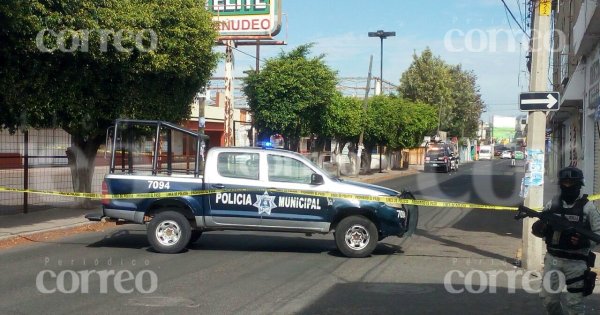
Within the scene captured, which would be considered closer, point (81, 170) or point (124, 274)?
point (124, 274)

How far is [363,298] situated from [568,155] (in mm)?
24950

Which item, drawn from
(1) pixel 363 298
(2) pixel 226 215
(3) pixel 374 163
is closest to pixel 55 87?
(2) pixel 226 215

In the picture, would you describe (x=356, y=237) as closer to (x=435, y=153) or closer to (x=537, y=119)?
(x=537, y=119)

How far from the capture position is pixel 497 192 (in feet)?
93.1

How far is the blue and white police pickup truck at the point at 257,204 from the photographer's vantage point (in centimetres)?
1104

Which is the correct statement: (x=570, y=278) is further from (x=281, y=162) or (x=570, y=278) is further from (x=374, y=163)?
(x=374, y=163)

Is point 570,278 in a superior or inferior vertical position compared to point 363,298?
superior

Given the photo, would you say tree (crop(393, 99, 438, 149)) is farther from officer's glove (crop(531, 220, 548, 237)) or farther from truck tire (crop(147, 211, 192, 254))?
officer's glove (crop(531, 220, 548, 237))

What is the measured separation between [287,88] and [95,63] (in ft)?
39.1

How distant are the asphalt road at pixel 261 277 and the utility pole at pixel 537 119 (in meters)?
0.36

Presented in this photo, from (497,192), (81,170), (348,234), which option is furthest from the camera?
(497,192)

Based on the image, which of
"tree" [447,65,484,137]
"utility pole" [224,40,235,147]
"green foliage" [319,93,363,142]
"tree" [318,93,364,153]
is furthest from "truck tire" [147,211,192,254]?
"tree" [447,65,484,137]

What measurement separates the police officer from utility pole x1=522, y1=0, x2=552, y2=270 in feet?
14.0

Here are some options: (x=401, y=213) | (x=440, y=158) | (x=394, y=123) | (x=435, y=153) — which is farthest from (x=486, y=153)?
(x=401, y=213)
